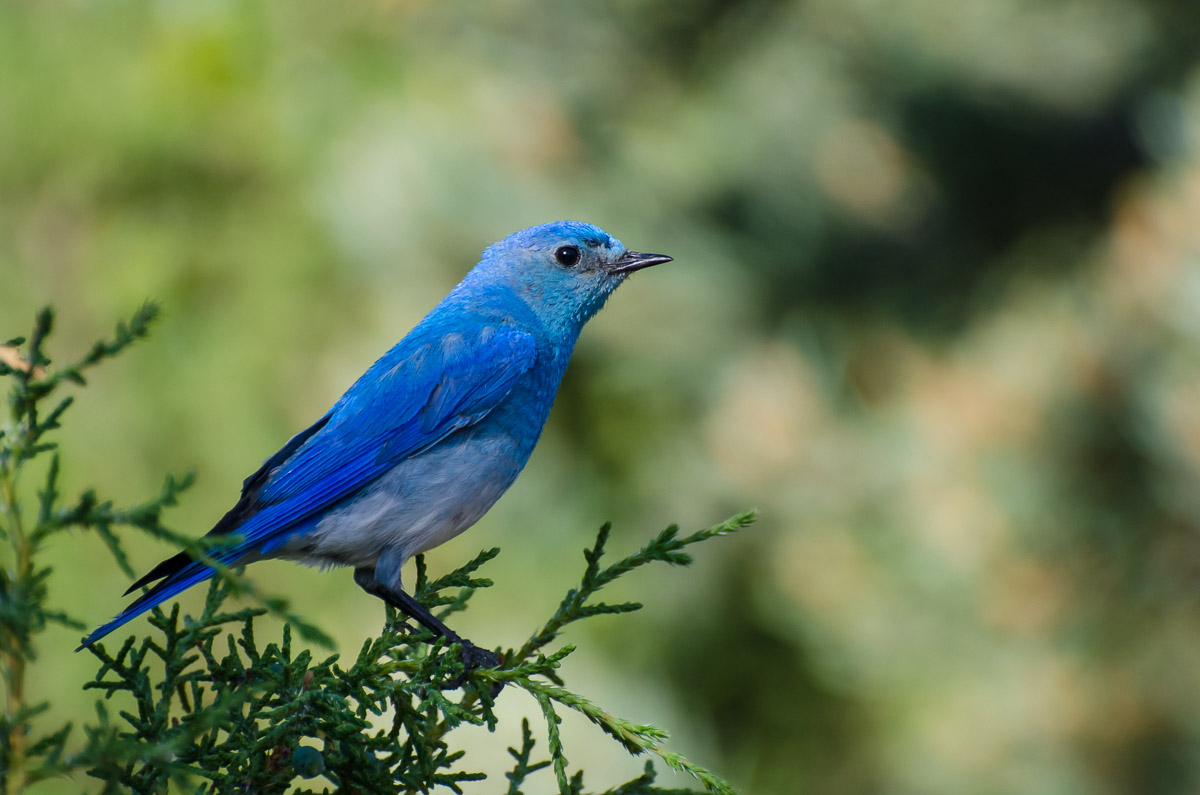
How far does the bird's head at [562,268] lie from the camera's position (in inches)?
121

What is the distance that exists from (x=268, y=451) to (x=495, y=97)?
7.36 ft

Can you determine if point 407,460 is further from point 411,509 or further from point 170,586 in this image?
point 170,586

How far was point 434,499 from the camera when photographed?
2545mm

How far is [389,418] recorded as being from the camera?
2.65m

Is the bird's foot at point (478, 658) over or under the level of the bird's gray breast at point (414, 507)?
under

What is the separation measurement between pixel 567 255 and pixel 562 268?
40mm

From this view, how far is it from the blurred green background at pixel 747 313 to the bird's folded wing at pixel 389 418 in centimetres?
252

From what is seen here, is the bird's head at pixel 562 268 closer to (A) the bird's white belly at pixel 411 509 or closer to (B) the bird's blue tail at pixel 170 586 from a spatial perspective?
(A) the bird's white belly at pixel 411 509

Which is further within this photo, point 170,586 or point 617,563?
point 170,586

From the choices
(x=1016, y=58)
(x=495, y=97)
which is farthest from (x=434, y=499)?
(x=1016, y=58)

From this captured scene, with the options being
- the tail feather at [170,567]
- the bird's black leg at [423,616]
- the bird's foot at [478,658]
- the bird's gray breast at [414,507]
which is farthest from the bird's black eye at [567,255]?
the tail feather at [170,567]

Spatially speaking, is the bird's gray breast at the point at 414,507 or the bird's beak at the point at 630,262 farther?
the bird's beak at the point at 630,262

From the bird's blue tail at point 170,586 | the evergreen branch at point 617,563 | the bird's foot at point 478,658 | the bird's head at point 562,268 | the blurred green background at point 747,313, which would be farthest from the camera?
the blurred green background at point 747,313

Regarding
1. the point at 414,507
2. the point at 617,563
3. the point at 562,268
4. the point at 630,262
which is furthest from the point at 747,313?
the point at 617,563
